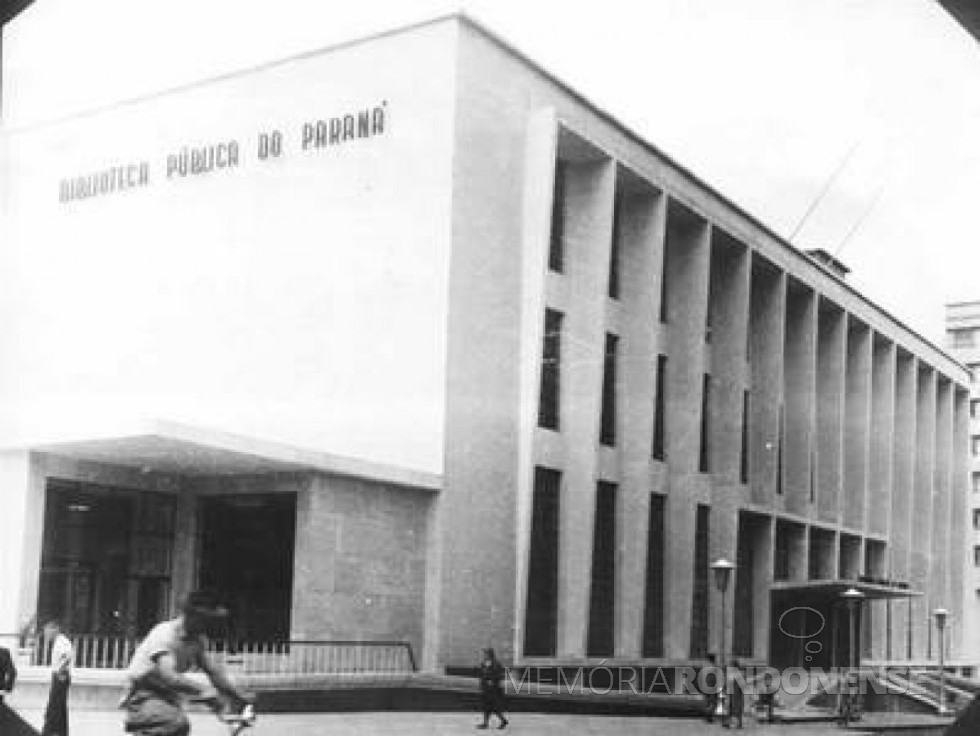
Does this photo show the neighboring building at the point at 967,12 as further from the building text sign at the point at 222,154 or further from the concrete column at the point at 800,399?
the concrete column at the point at 800,399

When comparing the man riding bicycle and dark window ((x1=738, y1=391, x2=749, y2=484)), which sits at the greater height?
dark window ((x1=738, y1=391, x2=749, y2=484))

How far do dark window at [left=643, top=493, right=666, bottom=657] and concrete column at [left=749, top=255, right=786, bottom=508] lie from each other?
7061 millimetres

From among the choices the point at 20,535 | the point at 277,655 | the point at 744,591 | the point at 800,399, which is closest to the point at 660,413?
the point at 744,591

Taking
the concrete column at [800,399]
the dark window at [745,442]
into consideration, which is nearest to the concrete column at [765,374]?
the dark window at [745,442]

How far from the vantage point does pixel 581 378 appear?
3105 centimetres

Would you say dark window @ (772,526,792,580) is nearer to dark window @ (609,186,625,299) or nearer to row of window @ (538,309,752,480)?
row of window @ (538,309,752,480)

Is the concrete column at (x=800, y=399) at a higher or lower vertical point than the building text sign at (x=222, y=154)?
lower

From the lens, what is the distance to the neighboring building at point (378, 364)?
2533 centimetres

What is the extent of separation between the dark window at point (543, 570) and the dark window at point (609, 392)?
2.96 meters

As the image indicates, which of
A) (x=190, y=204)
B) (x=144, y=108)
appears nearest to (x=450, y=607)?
(x=190, y=204)

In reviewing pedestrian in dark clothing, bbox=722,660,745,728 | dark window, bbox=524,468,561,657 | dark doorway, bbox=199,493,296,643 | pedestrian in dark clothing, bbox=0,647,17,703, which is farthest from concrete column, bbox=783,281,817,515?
pedestrian in dark clothing, bbox=0,647,17,703

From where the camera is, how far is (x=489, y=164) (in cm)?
2844

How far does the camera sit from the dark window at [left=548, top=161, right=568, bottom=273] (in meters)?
30.9

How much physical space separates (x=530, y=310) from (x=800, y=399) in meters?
18.2
